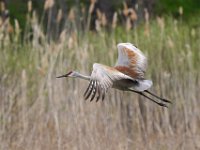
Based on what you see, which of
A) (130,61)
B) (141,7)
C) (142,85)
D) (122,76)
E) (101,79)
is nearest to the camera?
(101,79)

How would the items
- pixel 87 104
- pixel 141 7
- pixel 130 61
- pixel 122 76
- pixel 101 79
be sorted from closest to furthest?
pixel 101 79, pixel 122 76, pixel 130 61, pixel 87 104, pixel 141 7

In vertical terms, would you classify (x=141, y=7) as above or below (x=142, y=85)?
above

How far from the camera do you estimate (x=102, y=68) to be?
625 centimetres

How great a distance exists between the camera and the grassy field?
7510 mm

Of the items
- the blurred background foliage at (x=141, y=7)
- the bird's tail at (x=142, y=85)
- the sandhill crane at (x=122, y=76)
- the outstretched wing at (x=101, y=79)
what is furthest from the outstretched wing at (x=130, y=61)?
the blurred background foliage at (x=141, y=7)

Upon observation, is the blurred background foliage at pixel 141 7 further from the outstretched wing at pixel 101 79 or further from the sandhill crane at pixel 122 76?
the outstretched wing at pixel 101 79

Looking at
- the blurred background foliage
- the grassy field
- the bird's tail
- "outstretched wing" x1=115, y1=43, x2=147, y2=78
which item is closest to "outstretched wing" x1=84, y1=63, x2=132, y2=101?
the bird's tail

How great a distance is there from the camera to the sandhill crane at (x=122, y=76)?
604 cm

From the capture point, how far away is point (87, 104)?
771cm

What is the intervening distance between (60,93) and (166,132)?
0.91 m

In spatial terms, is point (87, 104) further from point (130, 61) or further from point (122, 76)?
point (122, 76)

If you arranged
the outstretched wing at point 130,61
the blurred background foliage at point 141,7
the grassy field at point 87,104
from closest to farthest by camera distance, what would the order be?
the outstretched wing at point 130,61
the grassy field at point 87,104
the blurred background foliage at point 141,7

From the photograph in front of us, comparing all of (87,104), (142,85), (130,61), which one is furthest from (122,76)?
(87,104)

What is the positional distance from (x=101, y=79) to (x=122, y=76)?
12.5 inches
